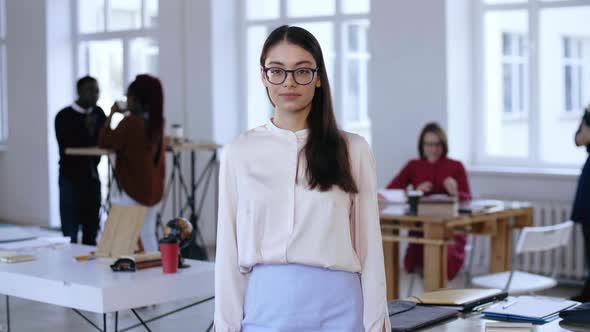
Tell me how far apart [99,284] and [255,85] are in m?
5.95

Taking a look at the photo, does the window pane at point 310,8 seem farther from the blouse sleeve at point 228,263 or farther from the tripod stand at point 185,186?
the blouse sleeve at point 228,263

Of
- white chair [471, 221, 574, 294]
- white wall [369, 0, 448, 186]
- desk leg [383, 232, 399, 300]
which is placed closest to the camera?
white chair [471, 221, 574, 294]

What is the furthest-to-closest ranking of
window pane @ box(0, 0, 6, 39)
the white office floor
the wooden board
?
window pane @ box(0, 0, 6, 39) < the white office floor < the wooden board

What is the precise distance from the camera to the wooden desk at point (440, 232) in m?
5.26

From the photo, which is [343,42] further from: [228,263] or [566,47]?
[228,263]

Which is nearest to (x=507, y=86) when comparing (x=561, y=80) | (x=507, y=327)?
(x=561, y=80)

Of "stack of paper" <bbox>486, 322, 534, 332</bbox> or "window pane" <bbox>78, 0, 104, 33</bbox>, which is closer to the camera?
"stack of paper" <bbox>486, 322, 534, 332</bbox>

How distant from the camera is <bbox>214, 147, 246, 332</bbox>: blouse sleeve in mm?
2236

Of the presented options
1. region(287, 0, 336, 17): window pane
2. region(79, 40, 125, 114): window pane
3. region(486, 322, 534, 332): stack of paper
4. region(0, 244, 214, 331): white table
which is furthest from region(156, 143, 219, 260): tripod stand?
region(486, 322, 534, 332): stack of paper

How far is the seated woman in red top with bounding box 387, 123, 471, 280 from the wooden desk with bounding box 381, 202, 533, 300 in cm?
22

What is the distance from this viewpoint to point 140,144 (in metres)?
5.86

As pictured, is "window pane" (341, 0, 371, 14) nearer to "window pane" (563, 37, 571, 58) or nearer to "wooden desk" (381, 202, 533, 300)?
"window pane" (563, 37, 571, 58)

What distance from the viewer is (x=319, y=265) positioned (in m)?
2.18

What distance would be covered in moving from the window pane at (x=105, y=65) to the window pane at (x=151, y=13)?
565mm
